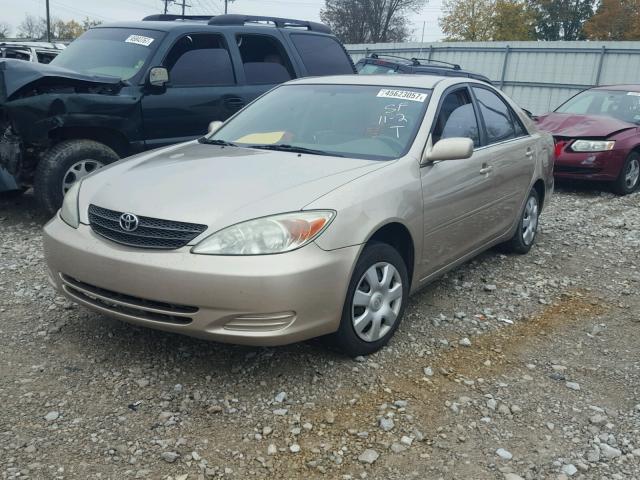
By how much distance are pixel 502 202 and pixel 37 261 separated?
11.9 feet

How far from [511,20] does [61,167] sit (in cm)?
4874

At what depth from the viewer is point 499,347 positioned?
12.4 feet

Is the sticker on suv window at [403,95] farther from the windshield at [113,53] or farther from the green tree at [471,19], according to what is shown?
the green tree at [471,19]

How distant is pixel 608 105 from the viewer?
9406 millimetres

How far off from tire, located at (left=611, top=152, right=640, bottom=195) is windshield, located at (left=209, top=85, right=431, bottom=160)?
549cm

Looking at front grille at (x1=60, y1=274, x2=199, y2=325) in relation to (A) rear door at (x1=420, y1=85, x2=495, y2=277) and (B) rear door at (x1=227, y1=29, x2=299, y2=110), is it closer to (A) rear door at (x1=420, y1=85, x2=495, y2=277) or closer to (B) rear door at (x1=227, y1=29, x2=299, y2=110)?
(A) rear door at (x1=420, y1=85, x2=495, y2=277)

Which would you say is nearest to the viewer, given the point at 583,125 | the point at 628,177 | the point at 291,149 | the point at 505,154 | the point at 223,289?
the point at 223,289

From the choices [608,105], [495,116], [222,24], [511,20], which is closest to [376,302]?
[495,116]

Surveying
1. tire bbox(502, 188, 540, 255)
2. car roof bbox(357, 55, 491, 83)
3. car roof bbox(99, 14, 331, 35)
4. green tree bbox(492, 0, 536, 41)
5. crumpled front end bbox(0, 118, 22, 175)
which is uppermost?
green tree bbox(492, 0, 536, 41)

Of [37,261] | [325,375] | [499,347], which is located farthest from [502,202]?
[37,261]

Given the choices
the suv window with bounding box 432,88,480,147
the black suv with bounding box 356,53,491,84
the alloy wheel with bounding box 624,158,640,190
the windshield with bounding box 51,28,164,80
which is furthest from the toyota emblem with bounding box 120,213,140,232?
the black suv with bounding box 356,53,491,84

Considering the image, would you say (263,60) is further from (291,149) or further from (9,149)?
(291,149)

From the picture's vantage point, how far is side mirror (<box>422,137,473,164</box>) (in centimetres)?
374

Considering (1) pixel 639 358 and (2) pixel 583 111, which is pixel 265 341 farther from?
(2) pixel 583 111
